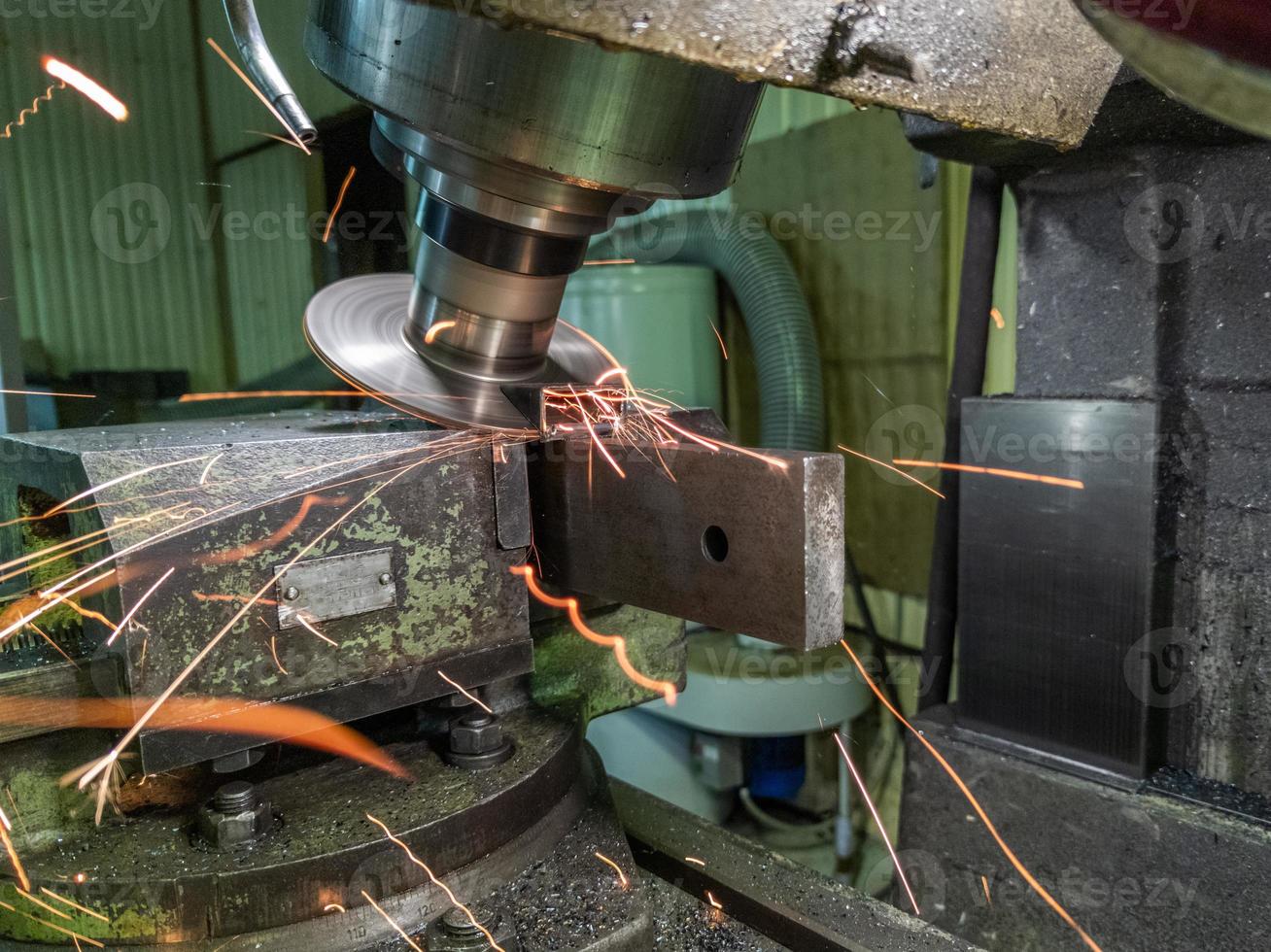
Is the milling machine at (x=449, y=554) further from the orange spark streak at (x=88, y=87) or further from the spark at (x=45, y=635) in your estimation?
the orange spark streak at (x=88, y=87)

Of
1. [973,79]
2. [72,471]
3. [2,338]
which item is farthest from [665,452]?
[2,338]

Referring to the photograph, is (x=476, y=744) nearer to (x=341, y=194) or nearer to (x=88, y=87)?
(x=341, y=194)

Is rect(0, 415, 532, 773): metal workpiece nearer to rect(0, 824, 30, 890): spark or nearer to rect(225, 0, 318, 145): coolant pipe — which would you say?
rect(0, 824, 30, 890): spark

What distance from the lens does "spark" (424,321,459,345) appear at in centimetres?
103

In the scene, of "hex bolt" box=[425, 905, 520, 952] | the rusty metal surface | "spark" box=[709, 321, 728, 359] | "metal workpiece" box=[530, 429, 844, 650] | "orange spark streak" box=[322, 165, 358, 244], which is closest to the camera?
the rusty metal surface

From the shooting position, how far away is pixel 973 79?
714mm

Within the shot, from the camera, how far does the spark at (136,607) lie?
0.74m

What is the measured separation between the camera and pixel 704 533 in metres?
0.77

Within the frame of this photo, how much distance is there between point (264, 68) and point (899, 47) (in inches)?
23.9

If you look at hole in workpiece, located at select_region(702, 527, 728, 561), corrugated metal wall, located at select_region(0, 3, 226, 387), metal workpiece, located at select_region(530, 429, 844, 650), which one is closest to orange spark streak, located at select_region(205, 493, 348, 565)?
metal workpiece, located at select_region(530, 429, 844, 650)

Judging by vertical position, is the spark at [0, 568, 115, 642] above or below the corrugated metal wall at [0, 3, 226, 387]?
below

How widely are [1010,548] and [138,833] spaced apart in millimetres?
1155

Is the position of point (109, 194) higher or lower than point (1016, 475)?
higher

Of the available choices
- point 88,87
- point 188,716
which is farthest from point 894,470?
point 88,87
